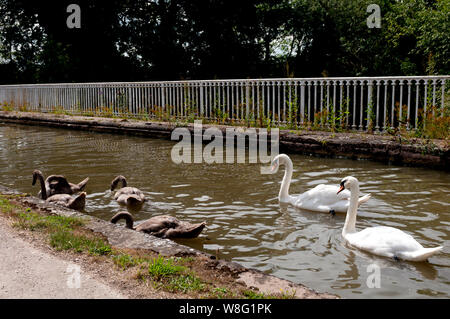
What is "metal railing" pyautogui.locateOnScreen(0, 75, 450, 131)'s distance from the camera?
39.7ft

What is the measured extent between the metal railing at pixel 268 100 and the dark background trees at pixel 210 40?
2449 mm

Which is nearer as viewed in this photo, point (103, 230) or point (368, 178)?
point (103, 230)

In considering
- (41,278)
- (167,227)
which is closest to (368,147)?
(167,227)

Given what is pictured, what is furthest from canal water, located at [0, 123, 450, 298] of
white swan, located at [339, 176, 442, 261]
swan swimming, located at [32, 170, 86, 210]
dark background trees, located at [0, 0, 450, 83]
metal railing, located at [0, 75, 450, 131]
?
dark background trees, located at [0, 0, 450, 83]

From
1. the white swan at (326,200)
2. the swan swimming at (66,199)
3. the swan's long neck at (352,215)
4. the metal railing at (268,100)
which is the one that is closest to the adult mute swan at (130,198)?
the swan swimming at (66,199)

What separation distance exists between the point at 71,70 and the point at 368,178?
85.4 ft

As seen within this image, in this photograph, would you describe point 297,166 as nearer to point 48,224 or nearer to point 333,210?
point 333,210

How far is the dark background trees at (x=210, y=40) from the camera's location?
2058 cm

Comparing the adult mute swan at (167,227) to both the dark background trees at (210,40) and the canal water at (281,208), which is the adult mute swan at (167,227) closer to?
the canal water at (281,208)

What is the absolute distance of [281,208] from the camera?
287 inches

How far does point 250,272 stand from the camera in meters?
4.20

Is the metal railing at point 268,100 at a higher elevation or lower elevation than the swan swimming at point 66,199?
higher
